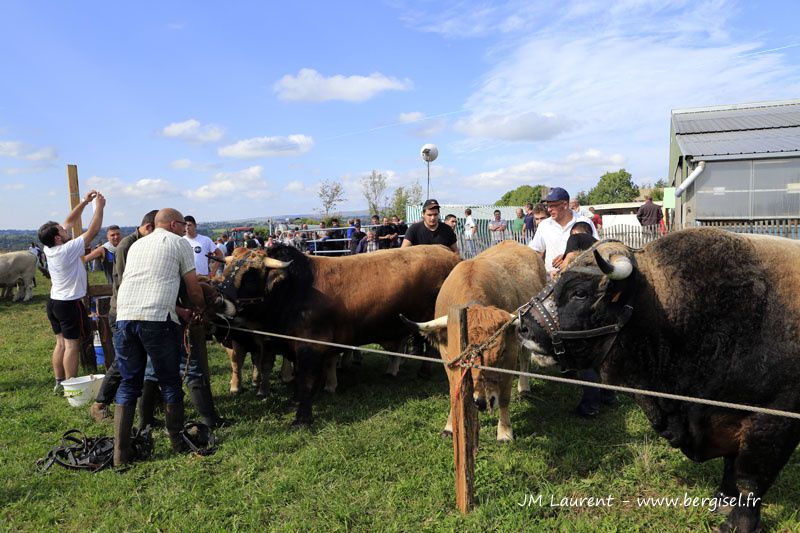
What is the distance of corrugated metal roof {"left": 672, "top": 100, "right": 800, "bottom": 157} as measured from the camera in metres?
16.8

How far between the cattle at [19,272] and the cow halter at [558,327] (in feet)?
57.5

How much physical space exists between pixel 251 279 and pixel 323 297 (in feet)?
2.78

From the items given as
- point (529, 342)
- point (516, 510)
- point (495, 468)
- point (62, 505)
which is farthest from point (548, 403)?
point (62, 505)

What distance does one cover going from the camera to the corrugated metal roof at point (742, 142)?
16438 mm

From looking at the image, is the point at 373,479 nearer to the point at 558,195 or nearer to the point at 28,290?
the point at 558,195

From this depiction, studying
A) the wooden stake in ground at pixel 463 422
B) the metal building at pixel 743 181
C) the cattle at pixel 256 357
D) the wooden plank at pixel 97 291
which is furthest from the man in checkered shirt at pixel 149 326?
the metal building at pixel 743 181

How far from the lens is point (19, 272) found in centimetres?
1529

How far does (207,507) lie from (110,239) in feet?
20.1

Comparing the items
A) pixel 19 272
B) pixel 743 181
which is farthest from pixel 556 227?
pixel 19 272

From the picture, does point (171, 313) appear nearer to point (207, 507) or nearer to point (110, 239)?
point (207, 507)

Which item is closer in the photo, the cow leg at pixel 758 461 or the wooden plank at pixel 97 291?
the cow leg at pixel 758 461

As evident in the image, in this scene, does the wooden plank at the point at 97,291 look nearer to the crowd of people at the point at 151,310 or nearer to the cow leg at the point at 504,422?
the crowd of people at the point at 151,310

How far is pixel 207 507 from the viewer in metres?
3.75

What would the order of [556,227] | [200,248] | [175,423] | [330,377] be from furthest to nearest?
[200,248]
[330,377]
[556,227]
[175,423]
